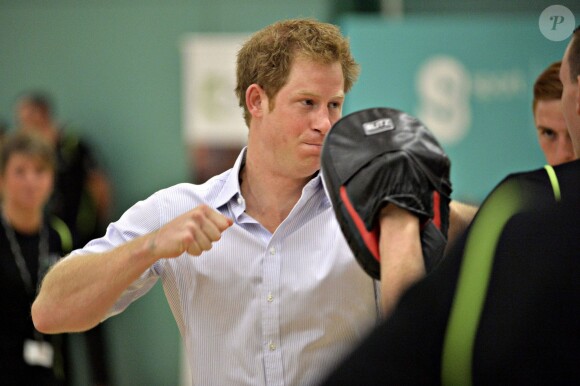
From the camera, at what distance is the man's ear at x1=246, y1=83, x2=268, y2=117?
3.16 meters

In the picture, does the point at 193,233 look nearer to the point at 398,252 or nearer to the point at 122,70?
the point at 398,252

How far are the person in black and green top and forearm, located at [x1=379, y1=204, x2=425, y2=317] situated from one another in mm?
3666

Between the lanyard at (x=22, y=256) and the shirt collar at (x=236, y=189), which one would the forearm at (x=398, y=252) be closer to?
the shirt collar at (x=236, y=189)

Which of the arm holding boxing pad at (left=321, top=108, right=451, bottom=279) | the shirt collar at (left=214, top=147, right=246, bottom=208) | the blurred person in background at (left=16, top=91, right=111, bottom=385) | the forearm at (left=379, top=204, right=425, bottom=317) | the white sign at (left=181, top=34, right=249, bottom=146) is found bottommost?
the blurred person in background at (left=16, top=91, right=111, bottom=385)

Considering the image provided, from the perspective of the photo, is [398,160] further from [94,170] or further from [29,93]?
[29,93]

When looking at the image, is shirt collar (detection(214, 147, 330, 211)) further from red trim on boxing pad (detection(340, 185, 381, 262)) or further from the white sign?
the white sign

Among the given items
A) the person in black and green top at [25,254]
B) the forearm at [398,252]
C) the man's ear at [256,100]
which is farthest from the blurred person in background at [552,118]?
the person in black and green top at [25,254]

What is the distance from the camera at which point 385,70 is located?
8.13m

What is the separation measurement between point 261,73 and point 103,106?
6761 millimetres

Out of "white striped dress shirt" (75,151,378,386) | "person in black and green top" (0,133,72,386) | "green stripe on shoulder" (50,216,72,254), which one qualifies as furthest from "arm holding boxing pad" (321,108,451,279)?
"green stripe on shoulder" (50,216,72,254)

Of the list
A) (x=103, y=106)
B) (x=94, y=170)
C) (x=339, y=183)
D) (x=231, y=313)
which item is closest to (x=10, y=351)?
(x=231, y=313)

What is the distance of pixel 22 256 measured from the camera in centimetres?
545

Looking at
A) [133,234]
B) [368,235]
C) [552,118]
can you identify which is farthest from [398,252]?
[552,118]

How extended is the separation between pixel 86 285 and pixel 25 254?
2817 mm
